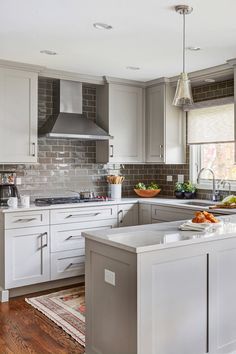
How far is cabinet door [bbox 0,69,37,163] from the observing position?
13.9 ft

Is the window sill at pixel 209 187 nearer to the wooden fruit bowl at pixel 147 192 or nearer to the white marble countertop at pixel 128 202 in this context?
the white marble countertop at pixel 128 202

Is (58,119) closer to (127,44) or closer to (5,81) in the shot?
(5,81)

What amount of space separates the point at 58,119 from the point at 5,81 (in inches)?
29.5

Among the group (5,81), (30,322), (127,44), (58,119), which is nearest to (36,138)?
(58,119)

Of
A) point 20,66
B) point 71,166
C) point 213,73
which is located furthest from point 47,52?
point 213,73

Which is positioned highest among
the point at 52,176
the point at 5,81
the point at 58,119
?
the point at 5,81

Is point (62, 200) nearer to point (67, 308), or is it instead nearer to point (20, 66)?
point (67, 308)

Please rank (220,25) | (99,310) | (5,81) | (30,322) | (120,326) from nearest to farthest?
(120,326)
(99,310)
(220,25)
(30,322)
(5,81)

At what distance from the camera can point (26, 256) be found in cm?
409

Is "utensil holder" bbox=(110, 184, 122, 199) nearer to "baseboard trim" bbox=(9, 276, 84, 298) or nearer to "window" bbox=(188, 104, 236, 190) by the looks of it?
"window" bbox=(188, 104, 236, 190)

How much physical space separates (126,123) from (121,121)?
9 centimetres

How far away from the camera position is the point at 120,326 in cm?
231

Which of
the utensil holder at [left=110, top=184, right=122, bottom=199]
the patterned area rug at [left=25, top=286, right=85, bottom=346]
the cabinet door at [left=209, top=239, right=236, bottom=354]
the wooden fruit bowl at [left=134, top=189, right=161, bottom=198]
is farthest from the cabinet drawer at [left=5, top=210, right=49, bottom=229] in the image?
the cabinet door at [left=209, top=239, right=236, bottom=354]

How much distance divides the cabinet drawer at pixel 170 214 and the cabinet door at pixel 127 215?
0.31 meters
